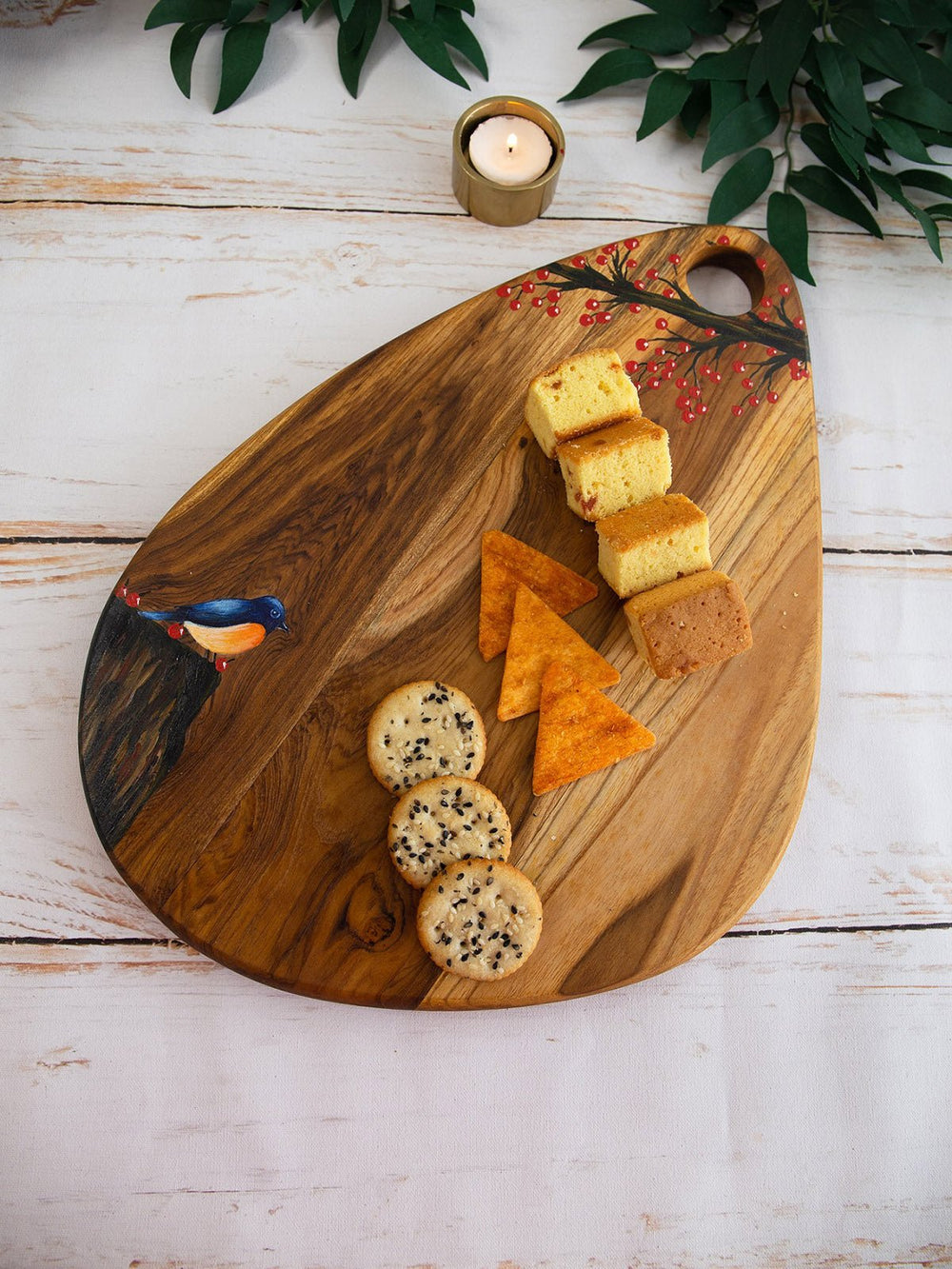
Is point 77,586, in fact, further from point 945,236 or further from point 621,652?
point 945,236

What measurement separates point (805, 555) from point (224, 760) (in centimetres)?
113

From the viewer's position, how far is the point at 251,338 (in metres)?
2.10

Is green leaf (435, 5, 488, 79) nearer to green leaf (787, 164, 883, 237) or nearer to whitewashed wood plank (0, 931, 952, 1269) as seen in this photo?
green leaf (787, 164, 883, 237)

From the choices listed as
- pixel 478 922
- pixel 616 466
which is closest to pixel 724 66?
pixel 616 466

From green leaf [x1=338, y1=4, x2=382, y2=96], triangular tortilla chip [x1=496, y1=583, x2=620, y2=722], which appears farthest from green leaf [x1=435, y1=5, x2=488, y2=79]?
triangular tortilla chip [x1=496, y1=583, x2=620, y2=722]

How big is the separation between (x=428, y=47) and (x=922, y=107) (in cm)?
108

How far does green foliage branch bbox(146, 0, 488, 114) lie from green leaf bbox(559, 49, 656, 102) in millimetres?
233

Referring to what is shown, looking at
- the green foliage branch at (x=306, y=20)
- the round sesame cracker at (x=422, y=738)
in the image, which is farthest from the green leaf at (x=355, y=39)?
the round sesame cracker at (x=422, y=738)

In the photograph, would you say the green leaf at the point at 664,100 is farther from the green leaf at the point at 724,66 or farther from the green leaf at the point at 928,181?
the green leaf at the point at 928,181

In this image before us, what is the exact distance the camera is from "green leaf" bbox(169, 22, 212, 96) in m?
2.15

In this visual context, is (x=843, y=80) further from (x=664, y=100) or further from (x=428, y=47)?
(x=428, y=47)

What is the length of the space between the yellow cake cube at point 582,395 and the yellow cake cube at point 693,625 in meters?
0.35

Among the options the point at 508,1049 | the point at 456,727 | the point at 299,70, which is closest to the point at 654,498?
the point at 456,727

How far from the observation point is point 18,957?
176 cm
